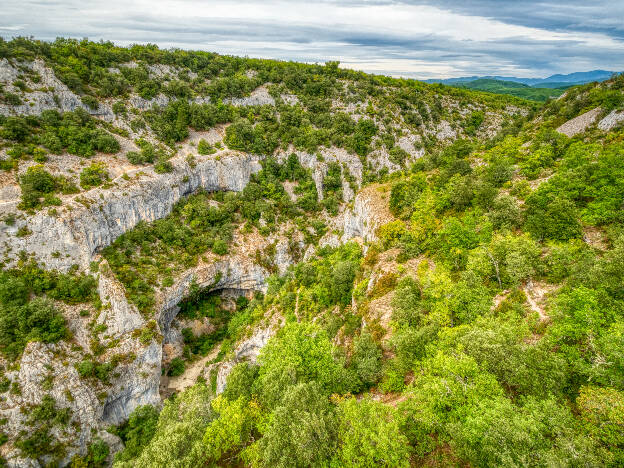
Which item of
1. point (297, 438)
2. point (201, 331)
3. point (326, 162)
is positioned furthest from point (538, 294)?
point (326, 162)

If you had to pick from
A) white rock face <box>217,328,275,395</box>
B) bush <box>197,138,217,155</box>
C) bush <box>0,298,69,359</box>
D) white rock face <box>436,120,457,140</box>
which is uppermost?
white rock face <box>436,120,457,140</box>

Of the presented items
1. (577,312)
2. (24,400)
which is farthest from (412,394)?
(24,400)

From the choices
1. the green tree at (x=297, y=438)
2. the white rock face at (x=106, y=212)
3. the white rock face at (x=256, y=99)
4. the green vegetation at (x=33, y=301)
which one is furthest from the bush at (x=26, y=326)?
the white rock face at (x=256, y=99)

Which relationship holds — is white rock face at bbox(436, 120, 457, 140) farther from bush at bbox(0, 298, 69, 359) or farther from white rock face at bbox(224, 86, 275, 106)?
bush at bbox(0, 298, 69, 359)

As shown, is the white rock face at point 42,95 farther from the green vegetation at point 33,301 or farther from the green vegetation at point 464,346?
the green vegetation at point 464,346

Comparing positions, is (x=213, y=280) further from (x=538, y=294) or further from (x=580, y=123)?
(x=580, y=123)

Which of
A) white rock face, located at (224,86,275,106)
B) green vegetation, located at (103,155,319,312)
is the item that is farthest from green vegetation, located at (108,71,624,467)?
white rock face, located at (224,86,275,106)
